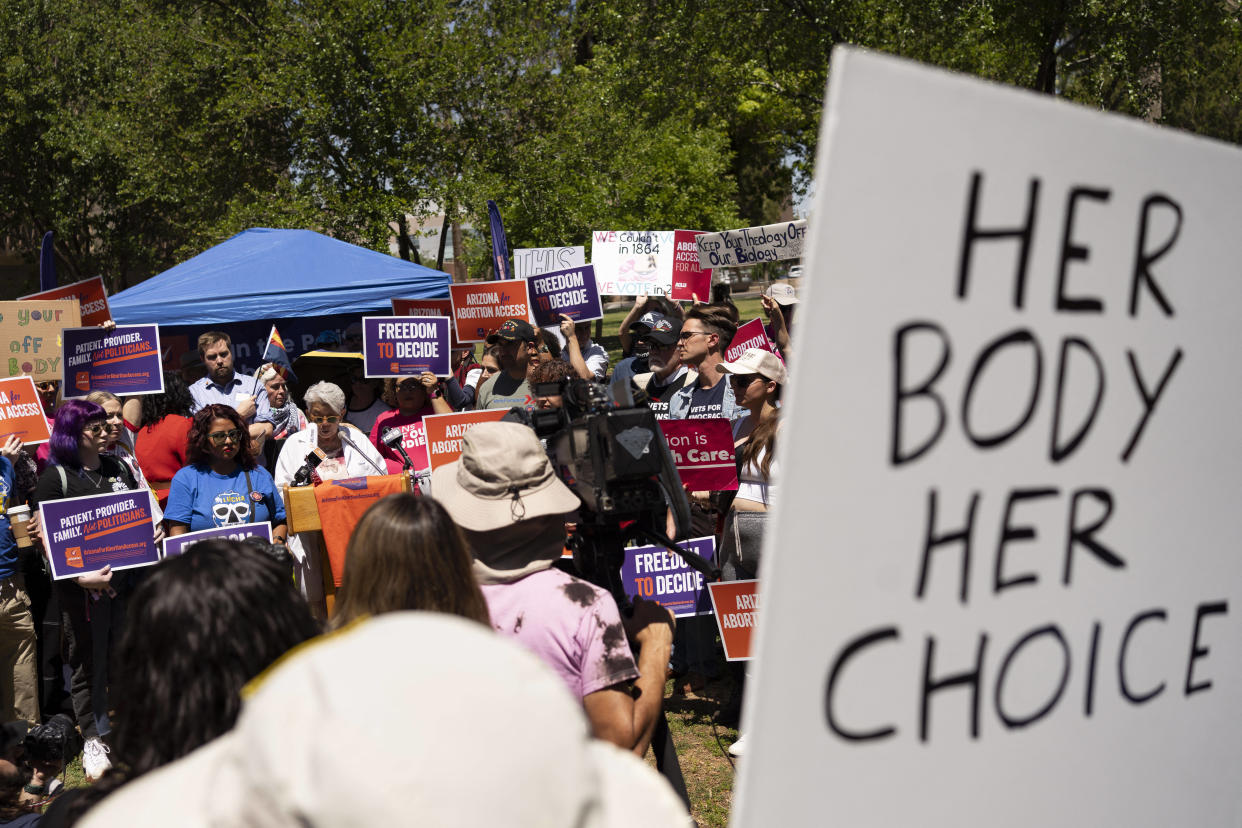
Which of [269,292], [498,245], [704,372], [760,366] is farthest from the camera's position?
[498,245]

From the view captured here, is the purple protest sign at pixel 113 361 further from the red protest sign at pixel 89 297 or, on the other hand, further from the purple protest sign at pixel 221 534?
the purple protest sign at pixel 221 534

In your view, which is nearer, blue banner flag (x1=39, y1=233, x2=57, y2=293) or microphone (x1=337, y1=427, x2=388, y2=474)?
microphone (x1=337, y1=427, x2=388, y2=474)

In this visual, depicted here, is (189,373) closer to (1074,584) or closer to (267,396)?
(267,396)

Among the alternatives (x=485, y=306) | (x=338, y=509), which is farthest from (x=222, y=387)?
(x=338, y=509)

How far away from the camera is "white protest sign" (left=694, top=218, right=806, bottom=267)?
373 inches

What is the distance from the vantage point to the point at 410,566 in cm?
218

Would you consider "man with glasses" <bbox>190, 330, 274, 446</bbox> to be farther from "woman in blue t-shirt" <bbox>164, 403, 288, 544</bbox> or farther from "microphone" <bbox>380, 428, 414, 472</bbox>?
"woman in blue t-shirt" <bbox>164, 403, 288, 544</bbox>

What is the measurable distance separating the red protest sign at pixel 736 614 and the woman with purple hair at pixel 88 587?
9.75 feet

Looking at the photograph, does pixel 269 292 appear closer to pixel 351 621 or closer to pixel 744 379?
pixel 744 379

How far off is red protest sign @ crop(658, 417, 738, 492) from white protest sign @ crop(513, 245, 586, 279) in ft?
18.5

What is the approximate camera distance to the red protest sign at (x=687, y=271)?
32.5 feet

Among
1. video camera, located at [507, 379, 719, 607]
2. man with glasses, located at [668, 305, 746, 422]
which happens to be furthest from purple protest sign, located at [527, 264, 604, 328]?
video camera, located at [507, 379, 719, 607]

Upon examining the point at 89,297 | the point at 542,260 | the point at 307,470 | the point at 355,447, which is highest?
the point at 542,260

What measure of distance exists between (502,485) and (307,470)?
3422 millimetres
